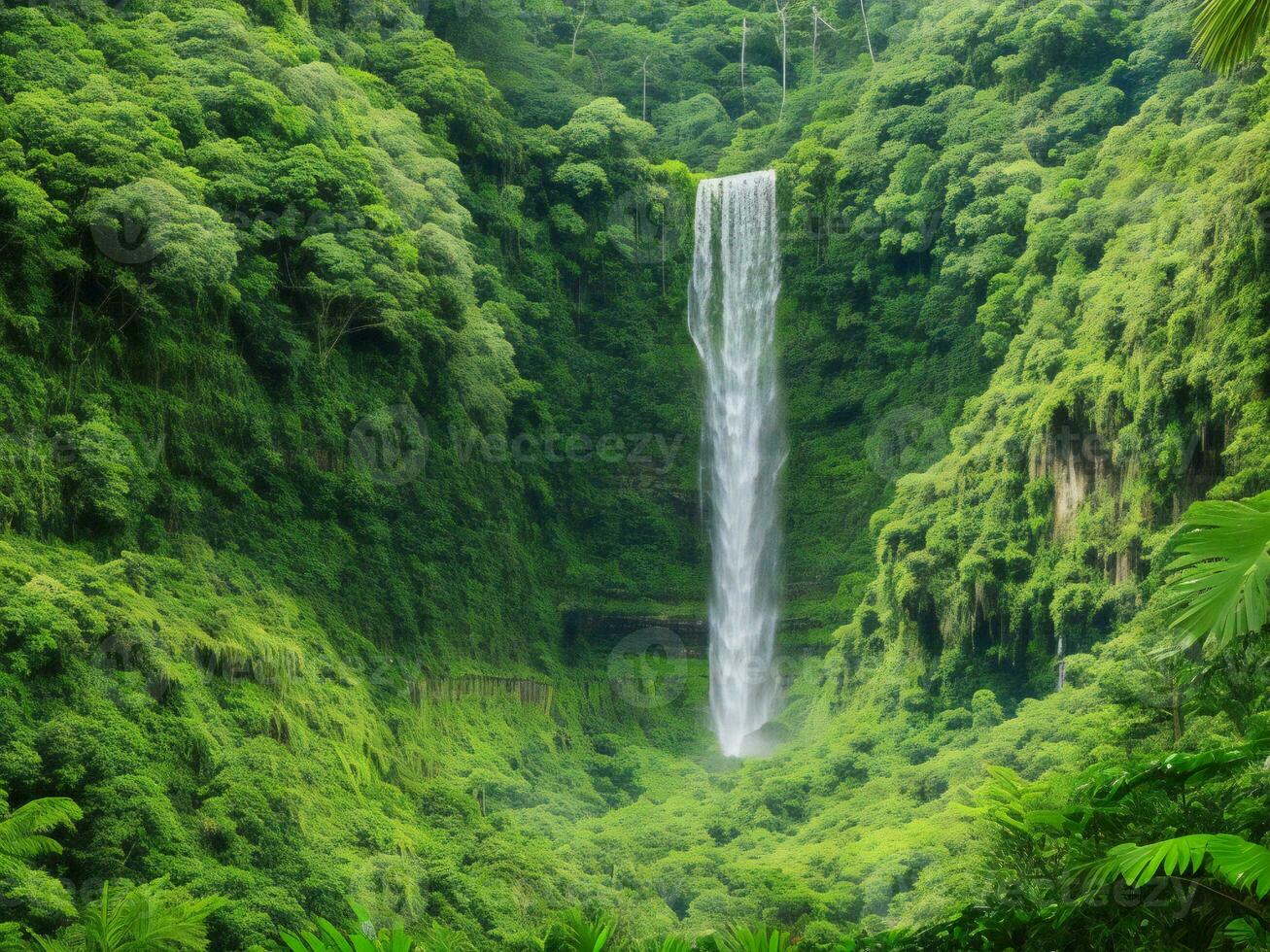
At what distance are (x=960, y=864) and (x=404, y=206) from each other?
684 inches

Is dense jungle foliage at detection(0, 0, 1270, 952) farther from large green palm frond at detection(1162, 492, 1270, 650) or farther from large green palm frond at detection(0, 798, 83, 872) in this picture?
large green palm frond at detection(1162, 492, 1270, 650)

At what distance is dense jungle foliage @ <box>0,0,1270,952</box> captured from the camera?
19.3 metres

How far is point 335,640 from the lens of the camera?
25.4 meters

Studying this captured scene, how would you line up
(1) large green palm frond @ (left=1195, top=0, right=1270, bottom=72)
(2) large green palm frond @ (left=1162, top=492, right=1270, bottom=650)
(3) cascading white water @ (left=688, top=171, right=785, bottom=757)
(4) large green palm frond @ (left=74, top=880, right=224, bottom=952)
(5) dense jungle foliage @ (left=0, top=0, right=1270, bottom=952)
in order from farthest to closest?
(3) cascading white water @ (left=688, top=171, right=785, bottom=757)
(5) dense jungle foliage @ (left=0, top=0, right=1270, bottom=952)
(4) large green palm frond @ (left=74, top=880, right=224, bottom=952)
(1) large green palm frond @ (left=1195, top=0, right=1270, bottom=72)
(2) large green palm frond @ (left=1162, top=492, right=1270, bottom=650)

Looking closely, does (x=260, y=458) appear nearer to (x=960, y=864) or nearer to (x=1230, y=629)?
(x=960, y=864)

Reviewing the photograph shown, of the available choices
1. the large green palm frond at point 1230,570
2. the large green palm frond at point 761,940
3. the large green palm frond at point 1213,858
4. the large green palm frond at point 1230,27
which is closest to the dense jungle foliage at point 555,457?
the large green palm frond at point 1230,27

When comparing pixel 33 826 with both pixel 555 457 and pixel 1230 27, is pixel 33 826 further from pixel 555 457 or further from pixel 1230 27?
pixel 555 457

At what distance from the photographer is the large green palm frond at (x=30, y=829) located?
49.2 feet

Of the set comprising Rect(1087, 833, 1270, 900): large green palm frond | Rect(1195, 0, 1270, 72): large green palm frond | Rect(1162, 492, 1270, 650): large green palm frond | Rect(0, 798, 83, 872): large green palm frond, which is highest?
Rect(1195, 0, 1270, 72): large green palm frond

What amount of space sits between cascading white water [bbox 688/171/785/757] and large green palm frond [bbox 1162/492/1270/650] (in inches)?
1015

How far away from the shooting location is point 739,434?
34.8m

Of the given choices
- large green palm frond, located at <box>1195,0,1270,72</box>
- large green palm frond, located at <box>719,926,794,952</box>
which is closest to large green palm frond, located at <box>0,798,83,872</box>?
large green palm frond, located at <box>719,926,794,952</box>

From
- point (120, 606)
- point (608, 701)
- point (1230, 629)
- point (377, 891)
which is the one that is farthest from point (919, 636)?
point (1230, 629)

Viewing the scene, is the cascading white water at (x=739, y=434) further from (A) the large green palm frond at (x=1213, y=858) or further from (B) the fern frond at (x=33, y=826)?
(A) the large green palm frond at (x=1213, y=858)
